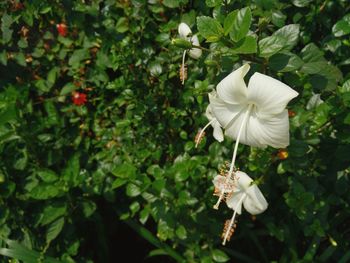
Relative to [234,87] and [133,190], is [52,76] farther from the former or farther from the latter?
[234,87]

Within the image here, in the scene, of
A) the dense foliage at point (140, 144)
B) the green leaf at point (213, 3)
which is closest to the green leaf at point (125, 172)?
the dense foliage at point (140, 144)

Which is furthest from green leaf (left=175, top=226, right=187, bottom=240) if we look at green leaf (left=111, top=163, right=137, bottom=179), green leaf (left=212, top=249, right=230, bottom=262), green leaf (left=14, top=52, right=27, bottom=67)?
green leaf (left=14, top=52, right=27, bottom=67)

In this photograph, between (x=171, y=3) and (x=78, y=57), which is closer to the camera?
(x=171, y=3)

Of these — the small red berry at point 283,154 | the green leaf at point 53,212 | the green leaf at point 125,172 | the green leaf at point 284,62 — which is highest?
the green leaf at point 284,62

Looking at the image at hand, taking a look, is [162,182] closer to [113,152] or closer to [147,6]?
[113,152]

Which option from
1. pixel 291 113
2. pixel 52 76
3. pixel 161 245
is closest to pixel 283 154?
pixel 291 113

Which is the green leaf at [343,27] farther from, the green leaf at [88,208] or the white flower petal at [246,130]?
the green leaf at [88,208]

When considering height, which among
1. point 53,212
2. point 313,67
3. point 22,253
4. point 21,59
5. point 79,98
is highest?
point 313,67

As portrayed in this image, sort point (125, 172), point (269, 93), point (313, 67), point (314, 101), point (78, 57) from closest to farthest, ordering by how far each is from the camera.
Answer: point (269, 93), point (313, 67), point (314, 101), point (125, 172), point (78, 57)
